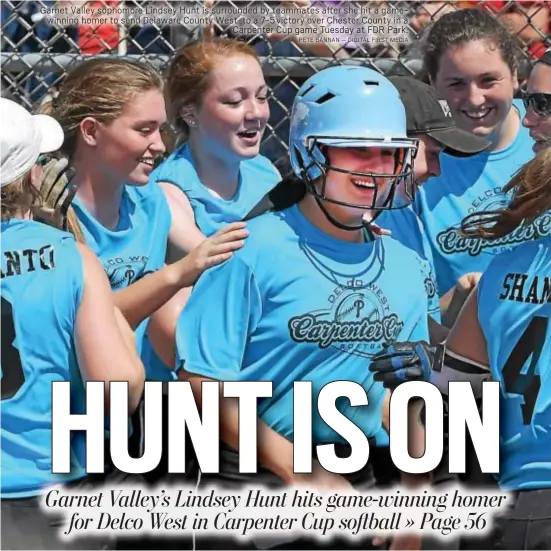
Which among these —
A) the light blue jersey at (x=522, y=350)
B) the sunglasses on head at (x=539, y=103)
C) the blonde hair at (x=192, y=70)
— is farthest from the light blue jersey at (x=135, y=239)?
the sunglasses on head at (x=539, y=103)

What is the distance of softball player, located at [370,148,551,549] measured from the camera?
3.48 metres

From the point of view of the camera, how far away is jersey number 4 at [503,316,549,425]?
3.48m

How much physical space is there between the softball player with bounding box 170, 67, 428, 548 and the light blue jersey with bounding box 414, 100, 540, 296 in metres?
0.10

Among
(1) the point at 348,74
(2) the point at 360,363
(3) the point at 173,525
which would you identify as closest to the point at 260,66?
(1) the point at 348,74

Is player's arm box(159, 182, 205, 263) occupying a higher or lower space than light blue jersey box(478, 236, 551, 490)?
higher

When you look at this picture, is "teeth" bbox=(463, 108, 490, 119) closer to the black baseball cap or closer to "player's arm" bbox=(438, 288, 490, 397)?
the black baseball cap

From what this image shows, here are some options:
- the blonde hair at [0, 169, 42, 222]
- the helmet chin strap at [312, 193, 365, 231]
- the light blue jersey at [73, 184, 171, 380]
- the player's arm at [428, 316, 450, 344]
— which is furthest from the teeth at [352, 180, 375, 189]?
→ the blonde hair at [0, 169, 42, 222]

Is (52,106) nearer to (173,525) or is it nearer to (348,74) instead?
(348,74)

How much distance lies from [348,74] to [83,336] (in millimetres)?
1041

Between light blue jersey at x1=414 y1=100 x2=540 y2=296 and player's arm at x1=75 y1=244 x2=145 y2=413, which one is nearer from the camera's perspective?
player's arm at x1=75 y1=244 x2=145 y2=413

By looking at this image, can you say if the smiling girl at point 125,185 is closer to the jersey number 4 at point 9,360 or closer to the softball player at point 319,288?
the softball player at point 319,288

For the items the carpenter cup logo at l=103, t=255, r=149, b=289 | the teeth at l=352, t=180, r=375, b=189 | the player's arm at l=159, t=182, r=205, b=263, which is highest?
the teeth at l=352, t=180, r=375, b=189

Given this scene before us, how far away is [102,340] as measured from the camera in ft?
11.1

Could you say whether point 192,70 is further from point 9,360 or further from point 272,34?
point 9,360
